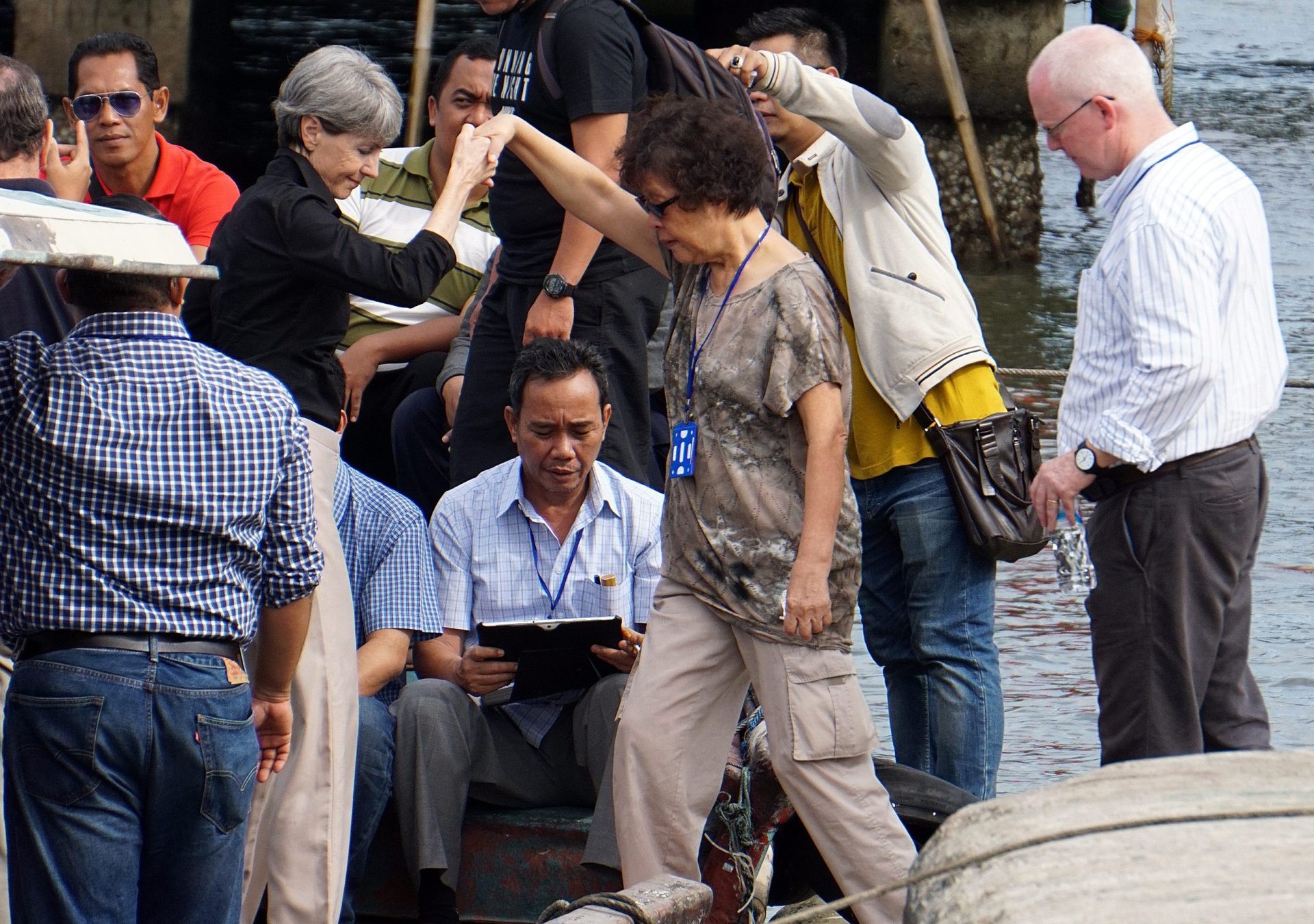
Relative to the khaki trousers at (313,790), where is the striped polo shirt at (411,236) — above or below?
above

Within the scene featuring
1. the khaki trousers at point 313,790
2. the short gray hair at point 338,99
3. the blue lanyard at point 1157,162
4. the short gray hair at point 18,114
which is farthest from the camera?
the short gray hair at point 338,99

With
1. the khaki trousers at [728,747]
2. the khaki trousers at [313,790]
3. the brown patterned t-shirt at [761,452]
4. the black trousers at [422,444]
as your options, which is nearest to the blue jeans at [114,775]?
the khaki trousers at [313,790]

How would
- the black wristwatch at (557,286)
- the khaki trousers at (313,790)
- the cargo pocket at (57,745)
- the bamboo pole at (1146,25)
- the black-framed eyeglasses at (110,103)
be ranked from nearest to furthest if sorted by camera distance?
1. the cargo pocket at (57,745)
2. the khaki trousers at (313,790)
3. the black wristwatch at (557,286)
4. the black-framed eyeglasses at (110,103)
5. the bamboo pole at (1146,25)

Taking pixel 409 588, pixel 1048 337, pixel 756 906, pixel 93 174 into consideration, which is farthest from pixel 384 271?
pixel 1048 337

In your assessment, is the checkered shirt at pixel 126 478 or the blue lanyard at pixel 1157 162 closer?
the checkered shirt at pixel 126 478

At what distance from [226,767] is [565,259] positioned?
1645 mm

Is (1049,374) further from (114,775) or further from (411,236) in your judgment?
(114,775)

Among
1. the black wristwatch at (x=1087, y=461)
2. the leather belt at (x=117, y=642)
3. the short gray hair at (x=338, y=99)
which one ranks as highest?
the short gray hair at (x=338, y=99)

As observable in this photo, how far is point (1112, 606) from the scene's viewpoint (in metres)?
3.87

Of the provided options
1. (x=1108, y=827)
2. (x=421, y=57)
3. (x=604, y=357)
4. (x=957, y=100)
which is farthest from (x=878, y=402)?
(x=957, y=100)

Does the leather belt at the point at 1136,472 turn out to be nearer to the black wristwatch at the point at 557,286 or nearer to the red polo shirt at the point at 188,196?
the black wristwatch at the point at 557,286

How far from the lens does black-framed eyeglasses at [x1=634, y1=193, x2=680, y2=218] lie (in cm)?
362

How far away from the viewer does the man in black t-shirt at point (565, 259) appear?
4223 millimetres

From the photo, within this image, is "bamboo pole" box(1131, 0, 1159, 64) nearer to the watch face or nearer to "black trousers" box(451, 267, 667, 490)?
"black trousers" box(451, 267, 667, 490)
